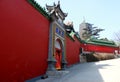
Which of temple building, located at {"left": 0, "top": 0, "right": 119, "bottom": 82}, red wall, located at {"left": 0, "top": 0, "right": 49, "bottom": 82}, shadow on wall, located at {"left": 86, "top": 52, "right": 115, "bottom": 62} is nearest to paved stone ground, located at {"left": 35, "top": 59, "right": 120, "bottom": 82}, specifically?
temple building, located at {"left": 0, "top": 0, "right": 119, "bottom": 82}

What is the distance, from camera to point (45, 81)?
7875 mm

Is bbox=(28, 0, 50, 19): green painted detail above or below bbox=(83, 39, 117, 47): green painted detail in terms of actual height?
below

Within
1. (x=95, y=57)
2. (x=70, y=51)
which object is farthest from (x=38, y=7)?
(x=95, y=57)

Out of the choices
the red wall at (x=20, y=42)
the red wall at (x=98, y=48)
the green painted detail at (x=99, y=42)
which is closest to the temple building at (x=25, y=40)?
the red wall at (x=20, y=42)

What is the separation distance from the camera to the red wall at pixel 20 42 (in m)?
5.45

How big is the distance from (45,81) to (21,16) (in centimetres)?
319

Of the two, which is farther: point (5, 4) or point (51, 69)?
point (51, 69)

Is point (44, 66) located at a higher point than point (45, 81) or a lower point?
higher

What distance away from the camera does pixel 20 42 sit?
6.48 m

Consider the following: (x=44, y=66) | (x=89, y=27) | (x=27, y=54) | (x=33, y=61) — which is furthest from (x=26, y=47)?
(x=89, y=27)

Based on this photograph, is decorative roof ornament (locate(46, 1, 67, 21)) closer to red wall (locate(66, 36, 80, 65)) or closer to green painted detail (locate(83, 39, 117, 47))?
red wall (locate(66, 36, 80, 65))

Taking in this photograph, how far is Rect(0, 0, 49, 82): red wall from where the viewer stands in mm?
5449

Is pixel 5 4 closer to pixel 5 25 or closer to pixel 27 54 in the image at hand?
pixel 5 25

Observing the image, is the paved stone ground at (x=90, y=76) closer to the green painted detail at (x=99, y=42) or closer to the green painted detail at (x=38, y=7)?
the green painted detail at (x=38, y=7)
